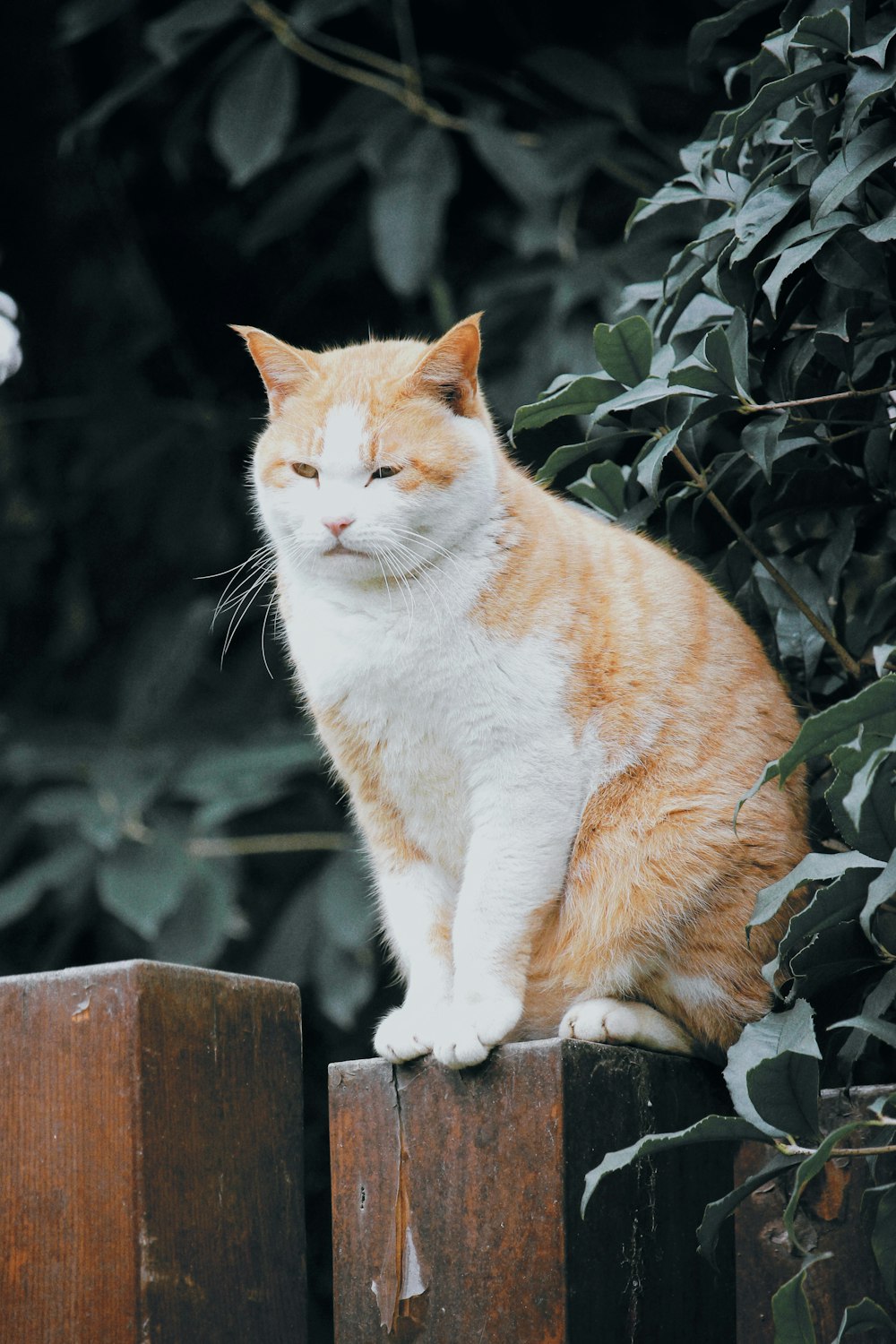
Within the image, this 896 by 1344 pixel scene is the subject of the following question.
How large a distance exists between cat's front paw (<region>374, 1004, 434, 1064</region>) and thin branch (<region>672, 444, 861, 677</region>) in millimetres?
742

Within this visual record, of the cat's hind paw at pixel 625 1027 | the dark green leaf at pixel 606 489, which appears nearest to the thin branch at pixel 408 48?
the dark green leaf at pixel 606 489

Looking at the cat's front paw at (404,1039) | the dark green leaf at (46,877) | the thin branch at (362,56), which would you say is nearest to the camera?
the cat's front paw at (404,1039)

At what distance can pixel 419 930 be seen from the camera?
6.92 feet

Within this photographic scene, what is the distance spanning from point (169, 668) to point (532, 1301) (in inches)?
93.4

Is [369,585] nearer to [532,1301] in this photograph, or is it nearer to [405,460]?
[405,460]

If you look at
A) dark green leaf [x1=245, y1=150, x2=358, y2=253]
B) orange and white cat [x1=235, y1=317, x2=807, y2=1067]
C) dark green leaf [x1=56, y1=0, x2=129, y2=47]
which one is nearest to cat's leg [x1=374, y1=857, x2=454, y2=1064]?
orange and white cat [x1=235, y1=317, x2=807, y2=1067]

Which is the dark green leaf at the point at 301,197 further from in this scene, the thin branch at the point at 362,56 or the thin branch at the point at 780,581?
the thin branch at the point at 780,581

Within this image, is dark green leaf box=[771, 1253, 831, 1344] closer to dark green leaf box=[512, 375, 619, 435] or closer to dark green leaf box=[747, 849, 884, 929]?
dark green leaf box=[747, 849, 884, 929]

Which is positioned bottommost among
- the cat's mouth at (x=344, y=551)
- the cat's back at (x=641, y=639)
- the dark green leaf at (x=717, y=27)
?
the cat's back at (x=641, y=639)

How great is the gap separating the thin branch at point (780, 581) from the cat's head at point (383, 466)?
14.4 inches

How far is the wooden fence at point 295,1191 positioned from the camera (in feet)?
4.82

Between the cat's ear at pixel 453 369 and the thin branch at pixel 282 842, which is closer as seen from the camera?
the cat's ear at pixel 453 369

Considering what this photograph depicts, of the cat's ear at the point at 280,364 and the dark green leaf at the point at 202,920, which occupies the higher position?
the cat's ear at the point at 280,364

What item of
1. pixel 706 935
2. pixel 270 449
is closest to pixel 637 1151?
pixel 706 935
